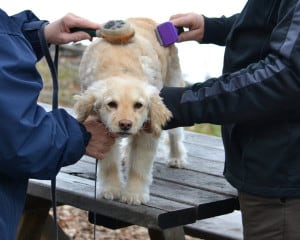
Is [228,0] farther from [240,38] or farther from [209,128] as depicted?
[240,38]

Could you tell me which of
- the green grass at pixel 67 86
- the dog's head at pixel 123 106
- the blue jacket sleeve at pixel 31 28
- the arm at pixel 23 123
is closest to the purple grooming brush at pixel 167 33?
the dog's head at pixel 123 106

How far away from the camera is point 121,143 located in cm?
357

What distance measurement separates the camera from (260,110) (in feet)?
7.95

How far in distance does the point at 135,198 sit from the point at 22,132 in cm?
108

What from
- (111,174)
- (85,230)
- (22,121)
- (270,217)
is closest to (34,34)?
(111,174)

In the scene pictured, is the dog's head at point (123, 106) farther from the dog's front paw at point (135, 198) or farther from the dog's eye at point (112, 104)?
the dog's front paw at point (135, 198)

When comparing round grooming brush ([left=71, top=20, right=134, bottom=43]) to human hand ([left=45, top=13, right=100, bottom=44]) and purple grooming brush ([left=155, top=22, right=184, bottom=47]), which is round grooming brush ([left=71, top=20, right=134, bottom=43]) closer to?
human hand ([left=45, top=13, right=100, bottom=44])

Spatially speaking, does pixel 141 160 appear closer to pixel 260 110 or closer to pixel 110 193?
pixel 110 193

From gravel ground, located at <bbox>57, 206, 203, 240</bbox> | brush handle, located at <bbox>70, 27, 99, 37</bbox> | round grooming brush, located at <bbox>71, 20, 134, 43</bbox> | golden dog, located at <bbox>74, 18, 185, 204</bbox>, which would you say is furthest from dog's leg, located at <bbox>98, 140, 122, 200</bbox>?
gravel ground, located at <bbox>57, 206, 203, 240</bbox>

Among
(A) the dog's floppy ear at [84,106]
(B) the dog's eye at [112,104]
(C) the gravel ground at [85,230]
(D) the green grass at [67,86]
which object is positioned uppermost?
(B) the dog's eye at [112,104]

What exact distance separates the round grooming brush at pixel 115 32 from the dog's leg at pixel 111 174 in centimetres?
49

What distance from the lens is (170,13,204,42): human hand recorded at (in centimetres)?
335

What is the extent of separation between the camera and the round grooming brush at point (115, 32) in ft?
10.2

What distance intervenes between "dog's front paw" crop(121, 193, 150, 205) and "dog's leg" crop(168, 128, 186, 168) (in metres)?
0.84
